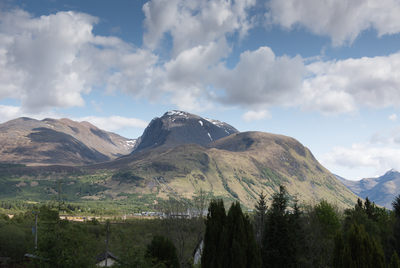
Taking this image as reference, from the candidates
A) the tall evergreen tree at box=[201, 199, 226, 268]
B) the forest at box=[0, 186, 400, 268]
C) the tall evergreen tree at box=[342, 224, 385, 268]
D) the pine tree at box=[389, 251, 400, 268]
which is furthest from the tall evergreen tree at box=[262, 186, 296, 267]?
the pine tree at box=[389, 251, 400, 268]

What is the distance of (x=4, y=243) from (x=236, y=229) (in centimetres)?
5778

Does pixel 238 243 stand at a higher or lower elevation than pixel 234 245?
higher

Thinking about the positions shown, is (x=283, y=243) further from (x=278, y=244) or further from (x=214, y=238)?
(x=214, y=238)

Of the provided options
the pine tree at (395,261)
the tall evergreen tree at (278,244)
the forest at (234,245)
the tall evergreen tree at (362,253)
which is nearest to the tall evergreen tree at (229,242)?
the forest at (234,245)

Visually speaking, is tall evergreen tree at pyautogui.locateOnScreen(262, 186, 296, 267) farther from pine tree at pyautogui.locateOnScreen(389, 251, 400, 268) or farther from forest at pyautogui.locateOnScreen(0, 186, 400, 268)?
pine tree at pyautogui.locateOnScreen(389, 251, 400, 268)

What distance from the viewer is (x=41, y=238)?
24.9m

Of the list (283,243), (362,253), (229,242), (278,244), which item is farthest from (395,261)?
(229,242)

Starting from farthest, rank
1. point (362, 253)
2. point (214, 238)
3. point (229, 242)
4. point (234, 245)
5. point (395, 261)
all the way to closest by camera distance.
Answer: point (214, 238) → point (229, 242) → point (234, 245) → point (395, 261) → point (362, 253)

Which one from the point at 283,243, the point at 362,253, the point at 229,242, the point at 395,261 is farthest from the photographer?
the point at 283,243

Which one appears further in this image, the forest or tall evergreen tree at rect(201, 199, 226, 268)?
tall evergreen tree at rect(201, 199, 226, 268)

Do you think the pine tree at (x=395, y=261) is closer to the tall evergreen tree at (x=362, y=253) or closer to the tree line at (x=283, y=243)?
the tree line at (x=283, y=243)

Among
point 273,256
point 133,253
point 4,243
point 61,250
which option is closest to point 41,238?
point 61,250

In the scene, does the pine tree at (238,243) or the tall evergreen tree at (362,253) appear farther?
the pine tree at (238,243)

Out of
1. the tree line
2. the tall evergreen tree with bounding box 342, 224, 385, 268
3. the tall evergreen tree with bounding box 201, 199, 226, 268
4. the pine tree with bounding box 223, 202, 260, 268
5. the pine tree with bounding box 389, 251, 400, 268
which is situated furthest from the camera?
the tall evergreen tree with bounding box 201, 199, 226, 268
